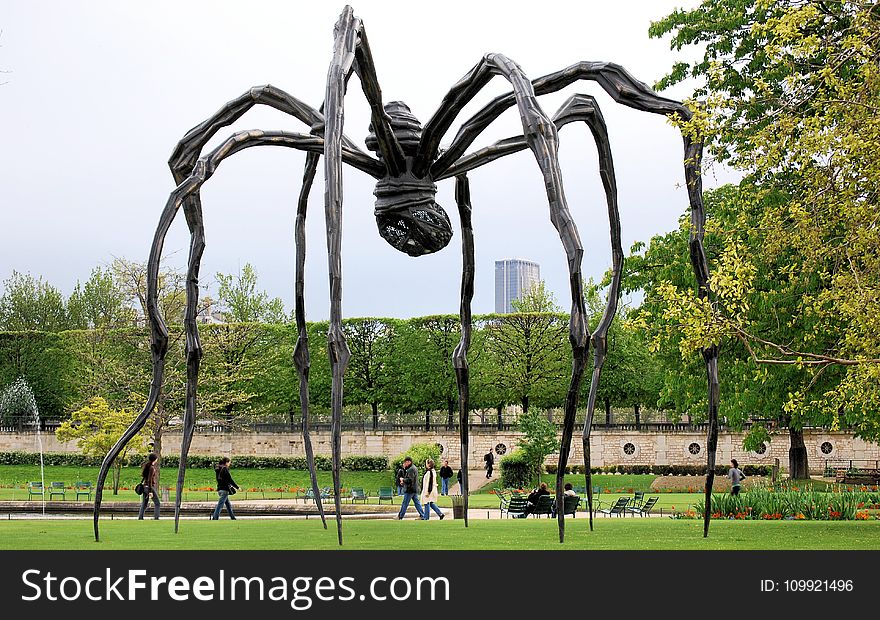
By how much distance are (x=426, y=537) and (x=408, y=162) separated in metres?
2.90

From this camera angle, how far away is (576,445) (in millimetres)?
44562

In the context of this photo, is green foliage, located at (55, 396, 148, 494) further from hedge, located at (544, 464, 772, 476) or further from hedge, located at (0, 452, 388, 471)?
hedge, located at (544, 464, 772, 476)

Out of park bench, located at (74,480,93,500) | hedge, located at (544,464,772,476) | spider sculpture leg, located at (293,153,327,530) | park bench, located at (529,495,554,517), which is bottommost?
hedge, located at (544,464,772,476)

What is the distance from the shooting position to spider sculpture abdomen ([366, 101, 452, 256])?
24.8ft

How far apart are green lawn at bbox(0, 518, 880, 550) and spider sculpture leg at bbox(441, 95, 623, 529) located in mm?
691

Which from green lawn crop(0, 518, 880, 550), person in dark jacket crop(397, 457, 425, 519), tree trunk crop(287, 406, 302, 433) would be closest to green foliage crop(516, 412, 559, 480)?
person in dark jacket crop(397, 457, 425, 519)

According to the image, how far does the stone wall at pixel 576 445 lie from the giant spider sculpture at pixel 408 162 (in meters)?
37.4

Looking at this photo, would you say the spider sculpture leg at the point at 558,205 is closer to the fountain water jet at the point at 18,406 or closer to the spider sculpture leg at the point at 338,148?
the spider sculpture leg at the point at 338,148

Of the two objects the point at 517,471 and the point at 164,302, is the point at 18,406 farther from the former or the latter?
the point at 517,471

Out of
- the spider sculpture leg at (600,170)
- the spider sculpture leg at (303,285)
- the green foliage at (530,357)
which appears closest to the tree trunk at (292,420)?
the green foliage at (530,357)

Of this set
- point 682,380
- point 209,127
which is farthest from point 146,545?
point 682,380

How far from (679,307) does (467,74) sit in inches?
144

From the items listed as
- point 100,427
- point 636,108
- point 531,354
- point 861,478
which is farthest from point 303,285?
point 531,354
